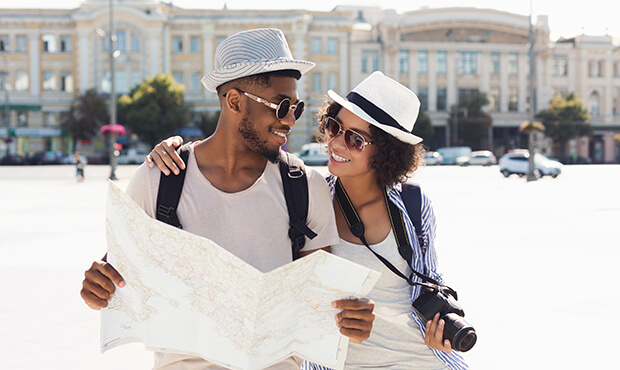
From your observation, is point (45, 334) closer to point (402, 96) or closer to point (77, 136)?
point (402, 96)

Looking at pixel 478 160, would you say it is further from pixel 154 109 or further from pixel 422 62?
pixel 154 109

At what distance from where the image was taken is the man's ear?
2.41 m

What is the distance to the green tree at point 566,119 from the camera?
57469 mm

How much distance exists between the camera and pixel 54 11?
2110 inches

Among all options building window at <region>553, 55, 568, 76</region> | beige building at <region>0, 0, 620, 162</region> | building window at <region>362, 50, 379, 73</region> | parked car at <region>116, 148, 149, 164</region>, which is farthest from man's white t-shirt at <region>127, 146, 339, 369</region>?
building window at <region>553, 55, 568, 76</region>

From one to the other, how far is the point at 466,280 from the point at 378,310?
4628 millimetres

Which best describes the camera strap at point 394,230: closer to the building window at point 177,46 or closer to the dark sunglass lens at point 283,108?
the dark sunglass lens at point 283,108

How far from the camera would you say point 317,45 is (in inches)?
2190

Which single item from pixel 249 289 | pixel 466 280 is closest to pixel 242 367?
pixel 249 289

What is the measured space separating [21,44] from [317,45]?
2528 cm

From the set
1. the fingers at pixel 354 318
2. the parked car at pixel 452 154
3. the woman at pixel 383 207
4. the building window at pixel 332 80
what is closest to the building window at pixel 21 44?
the building window at pixel 332 80

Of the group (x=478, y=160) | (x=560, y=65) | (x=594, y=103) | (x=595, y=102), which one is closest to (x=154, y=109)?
(x=478, y=160)

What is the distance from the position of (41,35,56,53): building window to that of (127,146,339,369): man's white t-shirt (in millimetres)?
57306

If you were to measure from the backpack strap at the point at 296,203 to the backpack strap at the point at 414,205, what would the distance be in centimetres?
54
